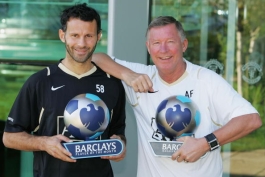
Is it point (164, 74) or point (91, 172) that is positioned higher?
point (164, 74)

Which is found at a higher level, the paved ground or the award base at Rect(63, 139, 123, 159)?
the award base at Rect(63, 139, 123, 159)

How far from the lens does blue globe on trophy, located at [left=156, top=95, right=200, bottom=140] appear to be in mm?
3338

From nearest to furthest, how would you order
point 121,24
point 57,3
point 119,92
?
point 119,92, point 121,24, point 57,3

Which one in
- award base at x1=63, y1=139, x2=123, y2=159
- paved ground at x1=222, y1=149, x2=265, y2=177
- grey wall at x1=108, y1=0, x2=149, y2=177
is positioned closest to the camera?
award base at x1=63, y1=139, x2=123, y2=159

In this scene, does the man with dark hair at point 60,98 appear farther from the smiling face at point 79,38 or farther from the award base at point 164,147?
the award base at point 164,147

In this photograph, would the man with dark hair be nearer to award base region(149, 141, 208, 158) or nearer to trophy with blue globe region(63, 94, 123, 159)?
trophy with blue globe region(63, 94, 123, 159)

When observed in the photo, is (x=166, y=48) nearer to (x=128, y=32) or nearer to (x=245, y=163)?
(x=128, y=32)

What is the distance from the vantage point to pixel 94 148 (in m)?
3.31

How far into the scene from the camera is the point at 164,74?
3.57m

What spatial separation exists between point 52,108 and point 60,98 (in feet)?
0.22

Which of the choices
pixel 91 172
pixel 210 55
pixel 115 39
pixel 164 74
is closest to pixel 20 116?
pixel 91 172

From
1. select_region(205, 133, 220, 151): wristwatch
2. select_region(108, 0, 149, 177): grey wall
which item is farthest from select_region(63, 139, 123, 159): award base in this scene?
select_region(108, 0, 149, 177): grey wall

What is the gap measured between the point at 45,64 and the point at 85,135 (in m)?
2.93

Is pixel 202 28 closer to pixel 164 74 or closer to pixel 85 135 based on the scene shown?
pixel 164 74
